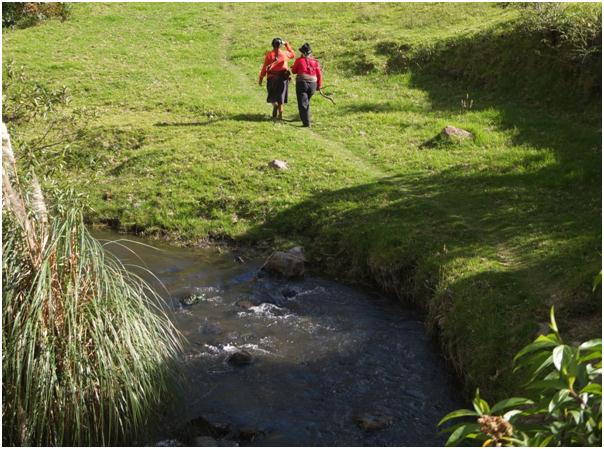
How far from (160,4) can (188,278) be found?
3750cm

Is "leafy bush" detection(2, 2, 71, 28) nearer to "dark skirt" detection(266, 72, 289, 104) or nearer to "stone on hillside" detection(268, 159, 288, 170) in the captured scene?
"dark skirt" detection(266, 72, 289, 104)

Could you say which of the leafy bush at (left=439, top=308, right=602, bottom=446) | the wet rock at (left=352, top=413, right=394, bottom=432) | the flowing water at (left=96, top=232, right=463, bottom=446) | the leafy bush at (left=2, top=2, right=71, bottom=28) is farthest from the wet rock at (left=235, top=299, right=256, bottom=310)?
the leafy bush at (left=2, top=2, right=71, bottom=28)

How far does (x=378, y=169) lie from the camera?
23.7 m

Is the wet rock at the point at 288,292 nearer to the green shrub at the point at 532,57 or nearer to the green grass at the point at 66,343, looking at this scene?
the green grass at the point at 66,343

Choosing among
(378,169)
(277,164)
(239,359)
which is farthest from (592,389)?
(277,164)

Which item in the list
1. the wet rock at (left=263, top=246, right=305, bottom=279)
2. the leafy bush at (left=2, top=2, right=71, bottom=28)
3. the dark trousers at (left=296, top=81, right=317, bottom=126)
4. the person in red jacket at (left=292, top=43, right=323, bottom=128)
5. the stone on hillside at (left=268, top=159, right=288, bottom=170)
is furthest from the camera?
the leafy bush at (left=2, top=2, right=71, bottom=28)

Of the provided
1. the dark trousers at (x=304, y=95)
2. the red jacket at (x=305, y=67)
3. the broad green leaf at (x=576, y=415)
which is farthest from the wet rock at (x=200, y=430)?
the red jacket at (x=305, y=67)

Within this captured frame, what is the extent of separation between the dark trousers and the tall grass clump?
56.0 feet

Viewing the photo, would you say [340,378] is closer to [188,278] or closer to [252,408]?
[252,408]

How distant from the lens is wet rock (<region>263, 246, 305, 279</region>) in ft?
61.2

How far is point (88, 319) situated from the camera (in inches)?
398

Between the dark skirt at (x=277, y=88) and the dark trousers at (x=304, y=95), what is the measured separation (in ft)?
2.50

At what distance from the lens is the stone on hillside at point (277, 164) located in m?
24.0

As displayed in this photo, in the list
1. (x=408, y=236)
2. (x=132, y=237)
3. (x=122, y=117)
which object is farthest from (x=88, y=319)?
(x=122, y=117)
